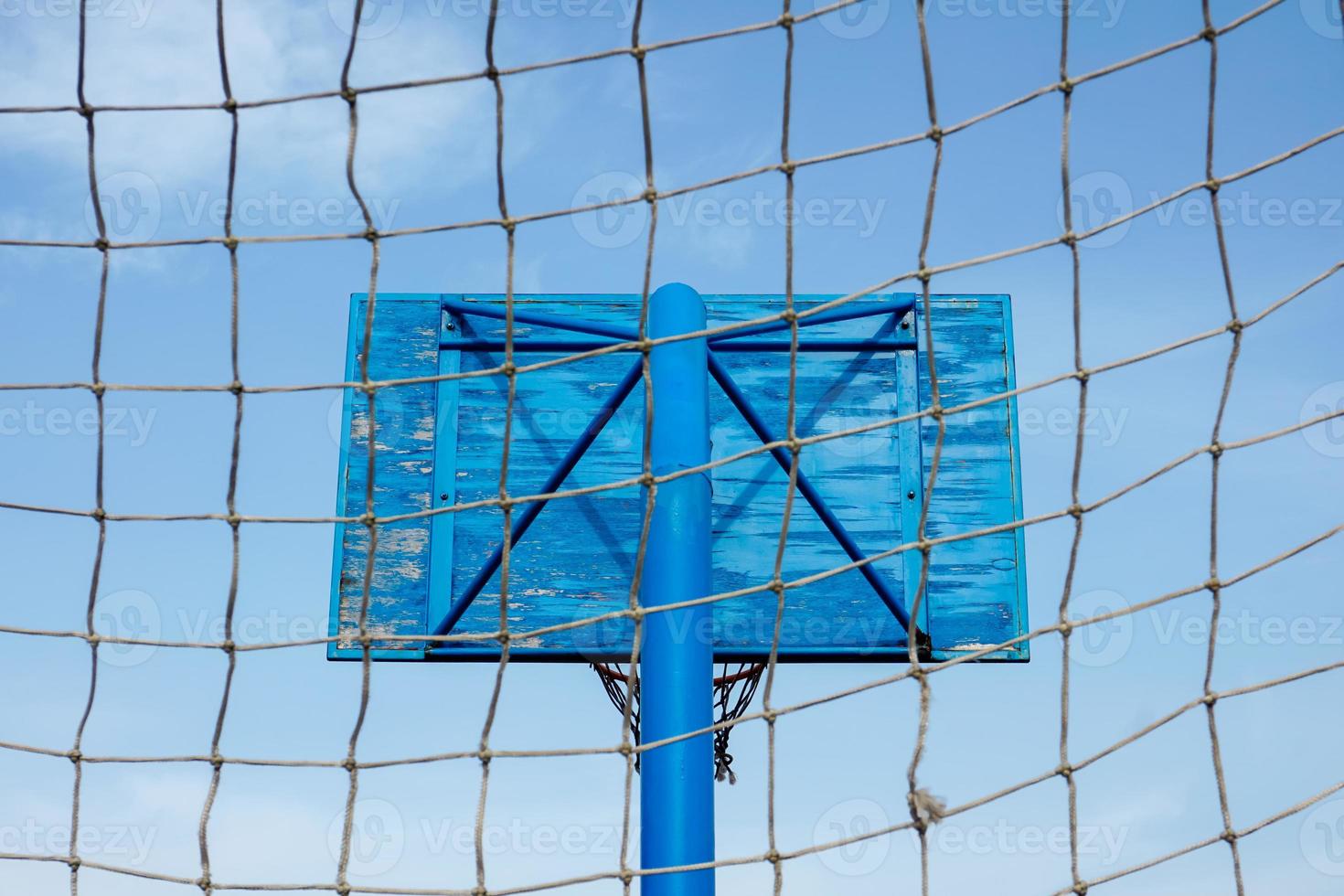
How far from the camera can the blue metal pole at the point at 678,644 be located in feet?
9.46

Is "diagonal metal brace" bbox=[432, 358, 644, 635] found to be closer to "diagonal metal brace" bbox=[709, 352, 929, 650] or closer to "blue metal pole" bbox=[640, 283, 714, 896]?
"diagonal metal brace" bbox=[709, 352, 929, 650]

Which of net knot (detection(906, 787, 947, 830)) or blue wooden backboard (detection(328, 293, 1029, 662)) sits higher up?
blue wooden backboard (detection(328, 293, 1029, 662))

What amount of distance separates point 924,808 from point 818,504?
5.02 feet

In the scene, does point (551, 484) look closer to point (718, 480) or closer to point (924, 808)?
point (718, 480)

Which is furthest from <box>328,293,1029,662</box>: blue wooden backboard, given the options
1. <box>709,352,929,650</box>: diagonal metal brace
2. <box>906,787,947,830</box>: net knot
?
<box>906,787,947,830</box>: net knot

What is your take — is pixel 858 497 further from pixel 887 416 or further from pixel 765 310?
pixel 765 310

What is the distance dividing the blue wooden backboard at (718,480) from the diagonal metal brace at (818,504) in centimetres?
1

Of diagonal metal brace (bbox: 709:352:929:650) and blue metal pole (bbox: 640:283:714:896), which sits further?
diagonal metal brace (bbox: 709:352:929:650)

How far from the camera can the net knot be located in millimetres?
2244

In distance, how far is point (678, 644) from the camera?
301cm

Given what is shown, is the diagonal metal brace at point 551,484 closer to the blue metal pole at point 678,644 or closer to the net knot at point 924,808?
the blue metal pole at point 678,644

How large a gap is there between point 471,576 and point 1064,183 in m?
1.97

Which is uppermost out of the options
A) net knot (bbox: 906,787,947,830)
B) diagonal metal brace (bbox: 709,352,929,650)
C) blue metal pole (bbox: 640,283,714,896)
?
diagonal metal brace (bbox: 709,352,929,650)

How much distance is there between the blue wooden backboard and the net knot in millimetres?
1366
